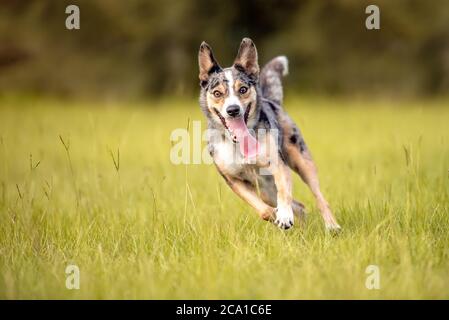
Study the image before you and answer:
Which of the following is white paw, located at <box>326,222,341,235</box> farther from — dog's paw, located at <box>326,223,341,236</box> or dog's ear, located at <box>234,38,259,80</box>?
dog's ear, located at <box>234,38,259,80</box>

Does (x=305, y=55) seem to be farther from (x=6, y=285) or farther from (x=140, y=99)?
(x=6, y=285)

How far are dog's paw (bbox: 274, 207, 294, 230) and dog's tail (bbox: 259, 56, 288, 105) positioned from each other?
4.49 ft

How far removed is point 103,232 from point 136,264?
0.85 m

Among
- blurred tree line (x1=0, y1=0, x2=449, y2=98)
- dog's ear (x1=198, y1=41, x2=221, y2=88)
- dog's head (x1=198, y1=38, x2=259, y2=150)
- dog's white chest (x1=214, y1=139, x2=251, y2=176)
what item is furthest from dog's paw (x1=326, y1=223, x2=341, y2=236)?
blurred tree line (x1=0, y1=0, x2=449, y2=98)

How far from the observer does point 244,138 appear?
5434mm

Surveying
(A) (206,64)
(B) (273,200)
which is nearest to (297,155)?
(B) (273,200)

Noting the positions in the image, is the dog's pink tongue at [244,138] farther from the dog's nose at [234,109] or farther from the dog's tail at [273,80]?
the dog's tail at [273,80]

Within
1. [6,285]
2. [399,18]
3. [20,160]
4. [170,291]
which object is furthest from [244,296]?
[399,18]

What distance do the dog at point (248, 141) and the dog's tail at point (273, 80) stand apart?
491 millimetres

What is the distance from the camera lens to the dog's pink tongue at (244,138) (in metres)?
5.39

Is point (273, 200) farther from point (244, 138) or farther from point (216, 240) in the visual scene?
point (216, 240)

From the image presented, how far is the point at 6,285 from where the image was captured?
4.39m

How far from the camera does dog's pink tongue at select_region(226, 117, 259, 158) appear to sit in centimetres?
539

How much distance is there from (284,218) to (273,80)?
1.74 metres
